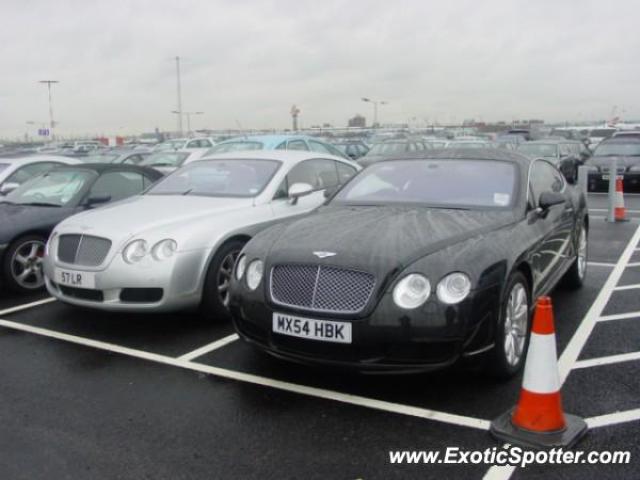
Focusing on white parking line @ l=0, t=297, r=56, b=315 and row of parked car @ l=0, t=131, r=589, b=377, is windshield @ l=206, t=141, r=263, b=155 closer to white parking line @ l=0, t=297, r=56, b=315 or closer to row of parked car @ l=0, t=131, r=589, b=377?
row of parked car @ l=0, t=131, r=589, b=377

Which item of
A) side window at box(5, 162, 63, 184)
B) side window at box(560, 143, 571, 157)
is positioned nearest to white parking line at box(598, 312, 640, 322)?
side window at box(5, 162, 63, 184)

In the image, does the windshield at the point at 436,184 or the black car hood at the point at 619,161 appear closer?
the windshield at the point at 436,184

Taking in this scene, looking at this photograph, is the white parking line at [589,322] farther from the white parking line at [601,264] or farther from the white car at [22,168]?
the white car at [22,168]

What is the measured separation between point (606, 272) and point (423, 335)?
4.71 metres

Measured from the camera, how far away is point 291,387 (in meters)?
4.25

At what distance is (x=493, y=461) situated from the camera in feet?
10.7

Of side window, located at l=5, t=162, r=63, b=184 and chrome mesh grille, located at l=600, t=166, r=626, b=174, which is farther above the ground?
side window, located at l=5, t=162, r=63, b=184

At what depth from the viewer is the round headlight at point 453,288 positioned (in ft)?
12.2

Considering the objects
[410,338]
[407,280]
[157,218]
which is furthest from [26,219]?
[410,338]

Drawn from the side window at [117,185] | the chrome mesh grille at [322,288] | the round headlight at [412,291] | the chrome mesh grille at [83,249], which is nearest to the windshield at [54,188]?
the side window at [117,185]

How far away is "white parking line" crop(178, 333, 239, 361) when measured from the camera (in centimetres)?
491

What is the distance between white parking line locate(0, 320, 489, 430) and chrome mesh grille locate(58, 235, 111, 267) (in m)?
0.65

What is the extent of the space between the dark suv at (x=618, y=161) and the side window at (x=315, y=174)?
415 inches

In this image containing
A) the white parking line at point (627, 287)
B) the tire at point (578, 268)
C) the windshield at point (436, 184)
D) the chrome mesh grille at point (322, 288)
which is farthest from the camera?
the white parking line at point (627, 287)
